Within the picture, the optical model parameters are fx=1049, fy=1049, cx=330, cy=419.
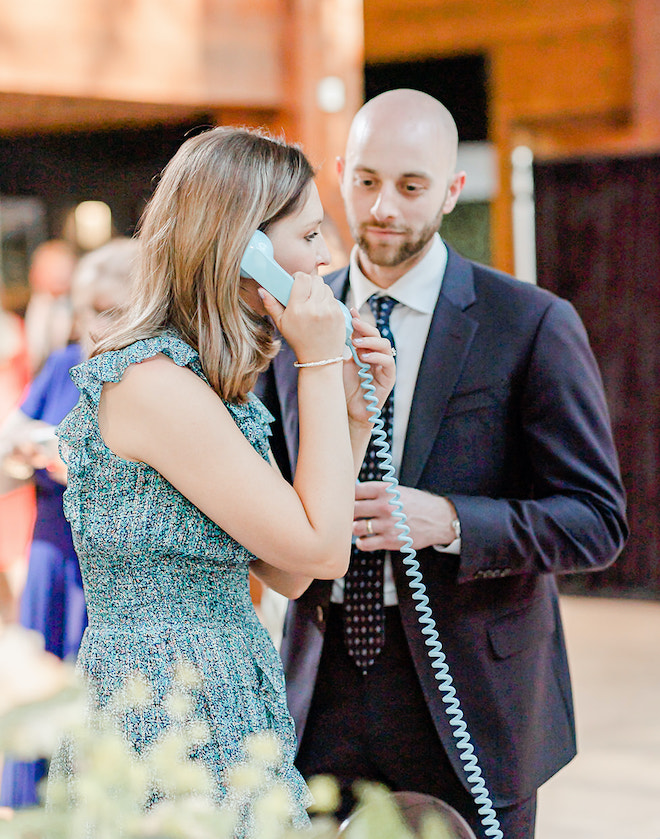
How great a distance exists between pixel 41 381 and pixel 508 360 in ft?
6.75

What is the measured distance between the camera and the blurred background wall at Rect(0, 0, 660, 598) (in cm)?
486

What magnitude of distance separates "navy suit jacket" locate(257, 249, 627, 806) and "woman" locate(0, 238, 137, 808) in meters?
1.52

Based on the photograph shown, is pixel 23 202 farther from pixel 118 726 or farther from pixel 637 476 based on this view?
pixel 118 726

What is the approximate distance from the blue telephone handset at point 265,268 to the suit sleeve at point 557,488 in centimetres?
57

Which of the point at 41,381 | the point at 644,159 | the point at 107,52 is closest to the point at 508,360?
the point at 41,381

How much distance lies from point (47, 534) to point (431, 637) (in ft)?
6.30

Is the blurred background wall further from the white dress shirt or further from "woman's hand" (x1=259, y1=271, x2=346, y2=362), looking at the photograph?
"woman's hand" (x1=259, y1=271, x2=346, y2=362)

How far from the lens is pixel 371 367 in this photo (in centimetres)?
169

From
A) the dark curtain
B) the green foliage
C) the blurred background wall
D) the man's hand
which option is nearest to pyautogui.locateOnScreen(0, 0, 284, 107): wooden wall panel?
the blurred background wall

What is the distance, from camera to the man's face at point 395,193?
1952 mm

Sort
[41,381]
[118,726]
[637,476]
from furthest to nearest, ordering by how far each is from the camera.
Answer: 1. [637,476]
2. [41,381]
3. [118,726]

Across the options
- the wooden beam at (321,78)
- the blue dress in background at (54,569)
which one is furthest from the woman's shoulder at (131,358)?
the wooden beam at (321,78)

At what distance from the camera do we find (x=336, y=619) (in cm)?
195

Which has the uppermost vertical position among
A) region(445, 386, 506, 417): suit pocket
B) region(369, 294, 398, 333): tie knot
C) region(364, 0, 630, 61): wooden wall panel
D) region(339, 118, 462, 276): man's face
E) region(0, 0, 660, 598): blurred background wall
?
region(364, 0, 630, 61): wooden wall panel
